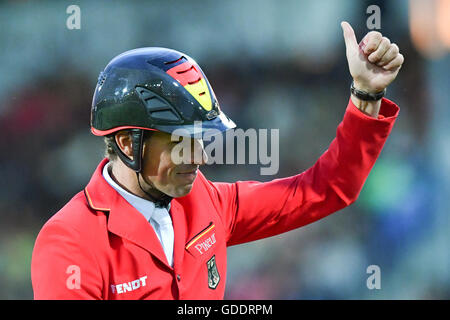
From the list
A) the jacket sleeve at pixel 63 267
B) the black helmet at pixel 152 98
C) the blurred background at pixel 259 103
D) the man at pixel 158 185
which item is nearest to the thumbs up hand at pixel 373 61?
the man at pixel 158 185

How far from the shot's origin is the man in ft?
7.74

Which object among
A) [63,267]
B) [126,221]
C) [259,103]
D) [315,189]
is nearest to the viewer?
[63,267]

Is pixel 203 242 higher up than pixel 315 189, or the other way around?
pixel 315 189

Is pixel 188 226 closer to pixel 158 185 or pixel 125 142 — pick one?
pixel 158 185

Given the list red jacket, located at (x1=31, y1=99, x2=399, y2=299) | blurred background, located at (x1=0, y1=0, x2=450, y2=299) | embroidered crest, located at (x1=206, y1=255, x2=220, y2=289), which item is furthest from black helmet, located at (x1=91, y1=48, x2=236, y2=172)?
blurred background, located at (x1=0, y1=0, x2=450, y2=299)

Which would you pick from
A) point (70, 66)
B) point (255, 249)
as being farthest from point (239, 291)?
point (70, 66)

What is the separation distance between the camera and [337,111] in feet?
19.9

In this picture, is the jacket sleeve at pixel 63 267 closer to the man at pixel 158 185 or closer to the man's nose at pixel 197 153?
the man at pixel 158 185

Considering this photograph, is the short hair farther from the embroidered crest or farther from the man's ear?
the embroidered crest

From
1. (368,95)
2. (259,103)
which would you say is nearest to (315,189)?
(368,95)

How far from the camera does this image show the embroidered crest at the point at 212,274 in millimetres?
2650

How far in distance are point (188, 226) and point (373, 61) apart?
1.02 m

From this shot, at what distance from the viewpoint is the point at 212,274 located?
267cm

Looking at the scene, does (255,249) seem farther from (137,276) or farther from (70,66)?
(137,276)
